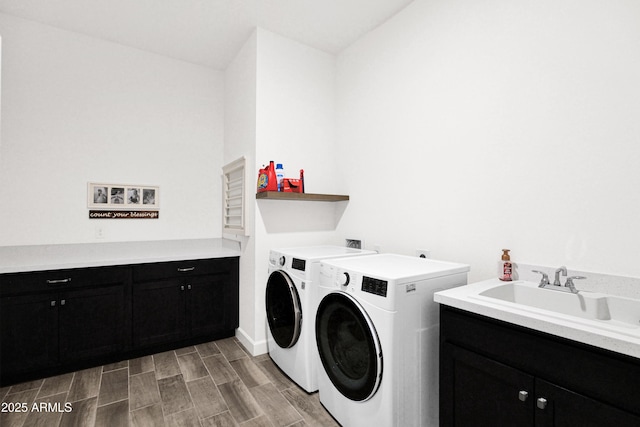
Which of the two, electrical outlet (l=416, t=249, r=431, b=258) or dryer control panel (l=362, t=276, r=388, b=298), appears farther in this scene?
electrical outlet (l=416, t=249, r=431, b=258)

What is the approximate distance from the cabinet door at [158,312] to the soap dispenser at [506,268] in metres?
2.54

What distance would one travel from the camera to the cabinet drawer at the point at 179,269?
2.63 metres

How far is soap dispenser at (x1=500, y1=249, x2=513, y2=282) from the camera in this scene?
1.72 m

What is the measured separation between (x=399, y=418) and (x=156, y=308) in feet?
7.18

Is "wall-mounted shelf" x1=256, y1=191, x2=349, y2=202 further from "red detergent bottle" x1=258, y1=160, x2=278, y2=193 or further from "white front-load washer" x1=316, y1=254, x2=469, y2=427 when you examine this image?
"white front-load washer" x1=316, y1=254, x2=469, y2=427

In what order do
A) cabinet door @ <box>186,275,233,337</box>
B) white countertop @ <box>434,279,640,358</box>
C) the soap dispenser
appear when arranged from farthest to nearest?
cabinet door @ <box>186,275,233,337</box>
the soap dispenser
white countertop @ <box>434,279,640,358</box>

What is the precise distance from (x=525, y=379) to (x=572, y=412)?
0.15 m

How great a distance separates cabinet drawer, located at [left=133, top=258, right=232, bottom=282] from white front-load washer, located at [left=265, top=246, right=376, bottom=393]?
0.69 meters

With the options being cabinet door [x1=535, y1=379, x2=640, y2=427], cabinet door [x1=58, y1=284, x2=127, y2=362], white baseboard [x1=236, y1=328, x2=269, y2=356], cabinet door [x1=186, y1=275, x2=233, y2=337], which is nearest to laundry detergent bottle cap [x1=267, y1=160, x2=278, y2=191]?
cabinet door [x1=186, y1=275, x2=233, y2=337]

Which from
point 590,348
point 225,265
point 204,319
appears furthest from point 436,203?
point 204,319

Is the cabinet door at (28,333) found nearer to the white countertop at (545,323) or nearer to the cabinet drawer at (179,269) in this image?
the cabinet drawer at (179,269)

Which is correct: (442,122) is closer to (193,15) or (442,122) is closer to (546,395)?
(546,395)

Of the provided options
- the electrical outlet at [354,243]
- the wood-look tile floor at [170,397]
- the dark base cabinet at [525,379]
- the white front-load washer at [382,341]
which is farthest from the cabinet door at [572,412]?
the electrical outlet at [354,243]

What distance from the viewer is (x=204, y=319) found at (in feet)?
9.48
